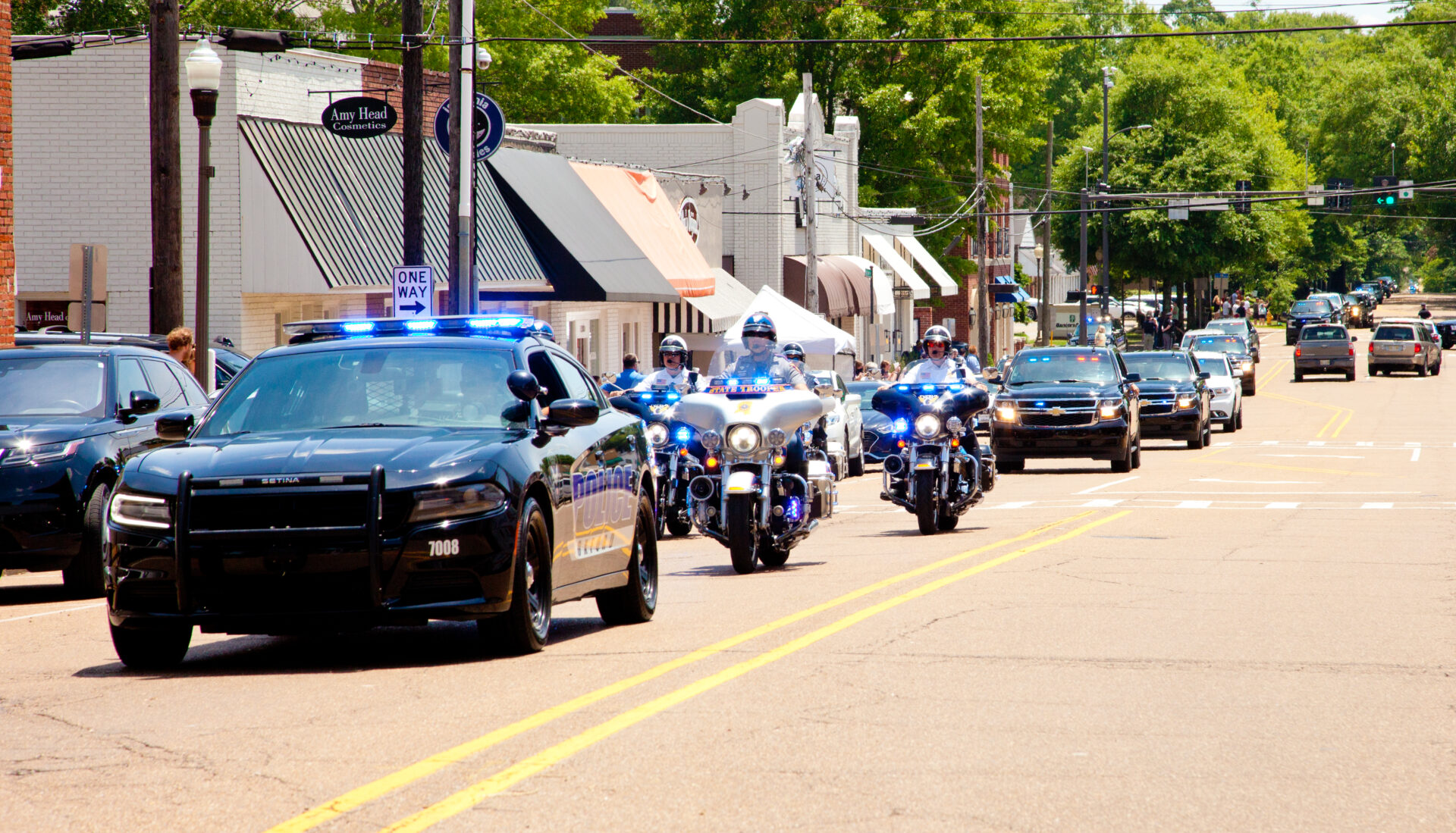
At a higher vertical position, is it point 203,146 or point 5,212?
point 203,146

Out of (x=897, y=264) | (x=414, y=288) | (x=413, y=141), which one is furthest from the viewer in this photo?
(x=897, y=264)

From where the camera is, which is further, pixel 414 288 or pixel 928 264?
pixel 928 264

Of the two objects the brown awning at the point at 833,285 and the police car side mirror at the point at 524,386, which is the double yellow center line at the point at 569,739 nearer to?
the police car side mirror at the point at 524,386

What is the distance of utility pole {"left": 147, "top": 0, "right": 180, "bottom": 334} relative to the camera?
68.2 ft

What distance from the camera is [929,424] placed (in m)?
17.0

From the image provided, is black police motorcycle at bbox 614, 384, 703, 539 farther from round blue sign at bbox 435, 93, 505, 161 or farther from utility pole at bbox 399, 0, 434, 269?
round blue sign at bbox 435, 93, 505, 161

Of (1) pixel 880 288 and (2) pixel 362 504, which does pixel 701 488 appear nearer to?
(2) pixel 362 504

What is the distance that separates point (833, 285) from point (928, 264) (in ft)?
56.1

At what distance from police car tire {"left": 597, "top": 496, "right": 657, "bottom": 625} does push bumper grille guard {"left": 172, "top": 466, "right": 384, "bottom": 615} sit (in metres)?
2.37

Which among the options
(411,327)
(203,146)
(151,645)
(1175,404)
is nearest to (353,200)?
(203,146)

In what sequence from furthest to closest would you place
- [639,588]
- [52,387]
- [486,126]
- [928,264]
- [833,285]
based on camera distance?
1. [928,264]
2. [833,285]
3. [486,126]
4. [52,387]
5. [639,588]

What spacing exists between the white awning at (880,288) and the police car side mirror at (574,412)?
45.8 m

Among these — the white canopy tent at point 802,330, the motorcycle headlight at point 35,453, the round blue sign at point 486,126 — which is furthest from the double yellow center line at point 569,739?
the white canopy tent at point 802,330

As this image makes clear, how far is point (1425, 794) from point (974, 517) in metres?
13.3
